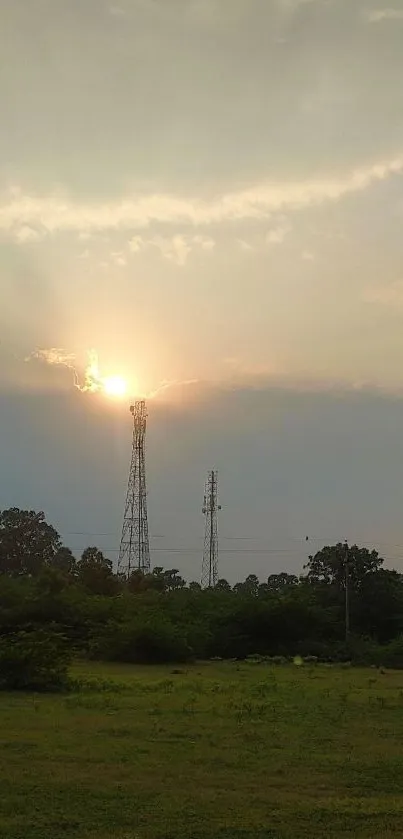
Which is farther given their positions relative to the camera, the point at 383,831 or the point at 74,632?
the point at 74,632

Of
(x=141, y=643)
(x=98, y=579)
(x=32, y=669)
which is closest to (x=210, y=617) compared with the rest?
(x=141, y=643)

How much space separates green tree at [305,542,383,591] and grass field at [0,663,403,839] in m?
29.5

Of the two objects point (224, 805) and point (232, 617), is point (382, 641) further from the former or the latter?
point (224, 805)

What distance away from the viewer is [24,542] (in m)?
71.9

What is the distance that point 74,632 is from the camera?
119ft

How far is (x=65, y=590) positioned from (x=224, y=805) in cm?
3172

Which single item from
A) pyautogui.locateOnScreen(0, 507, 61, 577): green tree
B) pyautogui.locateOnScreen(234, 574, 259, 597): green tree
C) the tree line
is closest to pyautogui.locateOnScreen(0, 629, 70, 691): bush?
the tree line

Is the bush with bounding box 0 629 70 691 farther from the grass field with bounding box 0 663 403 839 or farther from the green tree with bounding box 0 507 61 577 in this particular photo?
the green tree with bounding box 0 507 61 577

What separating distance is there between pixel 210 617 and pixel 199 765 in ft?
97.7

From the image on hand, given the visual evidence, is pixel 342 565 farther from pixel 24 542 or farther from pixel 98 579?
pixel 24 542

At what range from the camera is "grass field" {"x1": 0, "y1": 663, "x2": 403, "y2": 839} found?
8.45 metres

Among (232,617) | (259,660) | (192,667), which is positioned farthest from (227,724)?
(232,617)

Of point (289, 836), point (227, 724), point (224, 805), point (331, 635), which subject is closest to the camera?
point (289, 836)

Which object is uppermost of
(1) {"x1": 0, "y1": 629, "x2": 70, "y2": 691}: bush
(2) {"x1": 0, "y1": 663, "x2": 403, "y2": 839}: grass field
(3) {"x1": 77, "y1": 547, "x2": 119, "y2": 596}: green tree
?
(3) {"x1": 77, "y1": 547, "x2": 119, "y2": 596}: green tree
